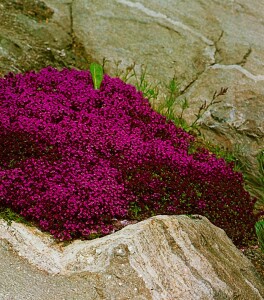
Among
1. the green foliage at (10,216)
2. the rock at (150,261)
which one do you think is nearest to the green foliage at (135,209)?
the rock at (150,261)

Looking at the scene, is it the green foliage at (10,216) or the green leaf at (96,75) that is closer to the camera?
the green foliage at (10,216)

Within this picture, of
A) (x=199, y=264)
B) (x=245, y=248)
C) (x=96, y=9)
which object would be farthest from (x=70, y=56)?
(x=199, y=264)

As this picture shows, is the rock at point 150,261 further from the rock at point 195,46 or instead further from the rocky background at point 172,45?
the rock at point 195,46

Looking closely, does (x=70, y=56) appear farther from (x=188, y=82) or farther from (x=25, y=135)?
(x=25, y=135)

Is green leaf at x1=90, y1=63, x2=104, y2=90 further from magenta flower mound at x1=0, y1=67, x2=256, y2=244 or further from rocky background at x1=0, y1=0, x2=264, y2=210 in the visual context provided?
rocky background at x1=0, y1=0, x2=264, y2=210

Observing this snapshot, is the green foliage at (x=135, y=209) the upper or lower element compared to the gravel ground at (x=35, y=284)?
lower

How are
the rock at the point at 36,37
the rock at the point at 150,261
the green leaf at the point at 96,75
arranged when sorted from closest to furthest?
the rock at the point at 150,261 < the green leaf at the point at 96,75 < the rock at the point at 36,37

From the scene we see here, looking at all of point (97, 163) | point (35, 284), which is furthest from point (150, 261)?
point (97, 163)

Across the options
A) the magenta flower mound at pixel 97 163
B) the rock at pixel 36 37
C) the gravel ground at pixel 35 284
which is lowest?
the rock at pixel 36 37
